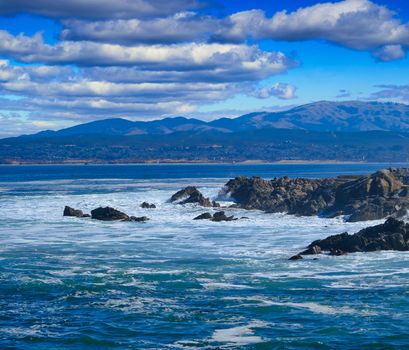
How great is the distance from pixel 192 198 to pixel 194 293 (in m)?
47.5

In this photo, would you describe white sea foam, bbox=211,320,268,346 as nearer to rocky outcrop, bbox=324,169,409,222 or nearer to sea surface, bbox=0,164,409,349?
sea surface, bbox=0,164,409,349

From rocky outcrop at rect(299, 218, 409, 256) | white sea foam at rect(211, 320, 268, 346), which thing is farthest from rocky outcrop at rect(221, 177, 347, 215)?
white sea foam at rect(211, 320, 268, 346)

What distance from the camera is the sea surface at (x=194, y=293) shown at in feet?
72.5

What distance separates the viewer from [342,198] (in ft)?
207

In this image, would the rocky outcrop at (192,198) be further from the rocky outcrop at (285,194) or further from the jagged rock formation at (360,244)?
the jagged rock formation at (360,244)

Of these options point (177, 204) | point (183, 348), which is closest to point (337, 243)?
point (183, 348)

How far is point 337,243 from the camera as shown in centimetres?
3928

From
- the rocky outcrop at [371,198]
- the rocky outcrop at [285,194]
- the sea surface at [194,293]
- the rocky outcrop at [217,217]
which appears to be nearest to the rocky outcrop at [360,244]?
the sea surface at [194,293]

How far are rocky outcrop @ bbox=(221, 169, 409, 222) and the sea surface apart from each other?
9.96 m

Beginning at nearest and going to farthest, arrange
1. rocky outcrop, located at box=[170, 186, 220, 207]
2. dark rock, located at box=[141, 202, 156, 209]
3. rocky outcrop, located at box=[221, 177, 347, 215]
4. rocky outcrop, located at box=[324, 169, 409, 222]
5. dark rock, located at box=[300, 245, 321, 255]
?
dark rock, located at box=[300, 245, 321, 255] < rocky outcrop, located at box=[324, 169, 409, 222] < rocky outcrop, located at box=[221, 177, 347, 215] < dark rock, located at box=[141, 202, 156, 209] < rocky outcrop, located at box=[170, 186, 220, 207]

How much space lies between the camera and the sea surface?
22.1 m

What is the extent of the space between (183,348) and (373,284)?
1158 cm

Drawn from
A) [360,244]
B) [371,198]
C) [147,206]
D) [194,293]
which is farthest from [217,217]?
[194,293]

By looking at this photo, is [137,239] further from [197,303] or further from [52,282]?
[197,303]
